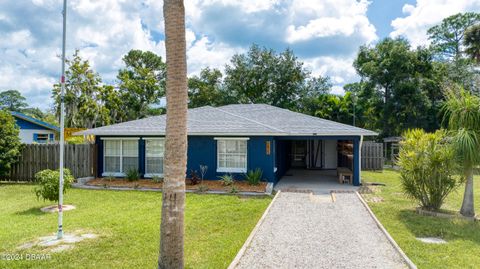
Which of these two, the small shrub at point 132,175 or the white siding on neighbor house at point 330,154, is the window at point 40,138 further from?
the white siding on neighbor house at point 330,154

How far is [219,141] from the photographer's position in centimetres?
1436

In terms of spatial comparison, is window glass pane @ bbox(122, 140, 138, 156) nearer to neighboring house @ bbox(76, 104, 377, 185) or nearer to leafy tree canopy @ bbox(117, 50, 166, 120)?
neighboring house @ bbox(76, 104, 377, 185)

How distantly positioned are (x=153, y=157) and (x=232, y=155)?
371cm

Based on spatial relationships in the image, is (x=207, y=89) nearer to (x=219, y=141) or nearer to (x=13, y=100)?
(x=219, y=141)

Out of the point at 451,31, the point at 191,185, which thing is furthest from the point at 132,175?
the point at 451,31

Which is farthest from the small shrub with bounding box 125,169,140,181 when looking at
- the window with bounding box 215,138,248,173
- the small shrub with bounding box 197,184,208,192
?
the window with bounding box 215,138,248,173

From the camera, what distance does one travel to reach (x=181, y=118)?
4.71 metres

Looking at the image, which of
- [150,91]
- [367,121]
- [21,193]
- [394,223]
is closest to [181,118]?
[394,223]

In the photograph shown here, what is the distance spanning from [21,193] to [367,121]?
2992 cm

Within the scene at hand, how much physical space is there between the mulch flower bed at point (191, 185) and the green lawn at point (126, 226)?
1.10 m

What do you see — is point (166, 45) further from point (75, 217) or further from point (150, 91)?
point (150, 91)

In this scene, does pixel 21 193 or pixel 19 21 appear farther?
pixel 21 193

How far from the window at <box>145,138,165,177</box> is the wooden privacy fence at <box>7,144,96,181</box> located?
→ 8.62 feet

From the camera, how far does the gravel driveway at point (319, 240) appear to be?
568 centimetres
